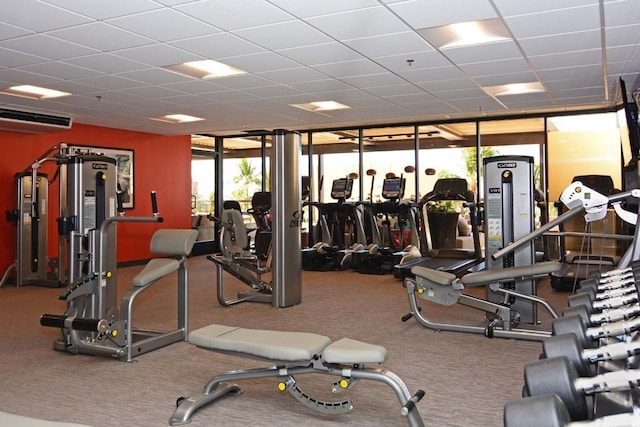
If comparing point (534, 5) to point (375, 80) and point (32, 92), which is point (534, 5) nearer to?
point (375, 80)

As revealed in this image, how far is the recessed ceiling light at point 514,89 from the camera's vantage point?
22.3 ft

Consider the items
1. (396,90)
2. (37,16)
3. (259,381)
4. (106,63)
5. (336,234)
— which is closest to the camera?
(259,381)

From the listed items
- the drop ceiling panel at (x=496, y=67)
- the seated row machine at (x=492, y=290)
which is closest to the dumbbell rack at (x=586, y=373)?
the seated row machine at (x=492, y=290)

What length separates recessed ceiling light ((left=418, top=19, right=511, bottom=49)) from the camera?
4441mm

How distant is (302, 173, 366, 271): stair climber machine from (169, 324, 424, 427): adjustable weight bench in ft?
19.6

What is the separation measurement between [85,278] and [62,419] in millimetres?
1528

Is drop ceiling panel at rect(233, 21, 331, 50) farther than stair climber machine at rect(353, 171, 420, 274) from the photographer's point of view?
No

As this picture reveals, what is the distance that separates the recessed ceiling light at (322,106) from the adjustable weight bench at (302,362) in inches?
204

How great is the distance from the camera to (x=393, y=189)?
9227mm

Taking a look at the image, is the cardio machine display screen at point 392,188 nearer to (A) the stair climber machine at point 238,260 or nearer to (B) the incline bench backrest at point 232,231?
(A) the stair climber machine at point 238,260

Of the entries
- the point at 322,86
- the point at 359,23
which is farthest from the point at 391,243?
the point at 359,23

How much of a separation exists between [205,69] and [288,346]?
12.6ft

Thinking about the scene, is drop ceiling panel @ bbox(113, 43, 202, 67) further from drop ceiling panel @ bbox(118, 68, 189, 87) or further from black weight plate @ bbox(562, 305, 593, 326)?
black weight plate @ bbox(562, 305, 593, 326)

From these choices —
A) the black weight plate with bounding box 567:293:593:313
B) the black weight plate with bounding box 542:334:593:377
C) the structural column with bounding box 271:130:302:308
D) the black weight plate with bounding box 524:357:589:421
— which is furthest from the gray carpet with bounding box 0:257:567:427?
the black weight plate with bounding box 524:357:589:421
